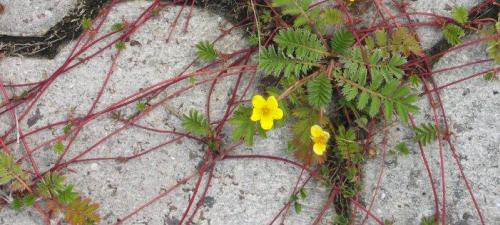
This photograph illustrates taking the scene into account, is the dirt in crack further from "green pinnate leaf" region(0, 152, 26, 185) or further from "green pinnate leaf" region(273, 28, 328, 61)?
"green pinnate leaf" region(273, 28, 328, 61)

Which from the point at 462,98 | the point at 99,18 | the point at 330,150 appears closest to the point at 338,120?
the point at 330,150

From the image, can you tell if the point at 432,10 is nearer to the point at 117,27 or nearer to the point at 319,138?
the point at 319,138

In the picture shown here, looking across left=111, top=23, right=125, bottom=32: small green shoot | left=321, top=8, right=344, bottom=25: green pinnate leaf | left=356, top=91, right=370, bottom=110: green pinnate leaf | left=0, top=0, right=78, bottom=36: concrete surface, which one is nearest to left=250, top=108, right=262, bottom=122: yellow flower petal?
left=356, top=91, right=370, bottom=110: green pinnate leaf

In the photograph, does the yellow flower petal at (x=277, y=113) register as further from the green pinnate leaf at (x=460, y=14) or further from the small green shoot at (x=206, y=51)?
the green pinnate leaf at (x=460, y=14)

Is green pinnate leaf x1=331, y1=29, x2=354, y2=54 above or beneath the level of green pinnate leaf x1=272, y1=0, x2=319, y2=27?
beneath

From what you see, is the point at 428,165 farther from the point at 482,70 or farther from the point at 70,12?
the point at 70,12

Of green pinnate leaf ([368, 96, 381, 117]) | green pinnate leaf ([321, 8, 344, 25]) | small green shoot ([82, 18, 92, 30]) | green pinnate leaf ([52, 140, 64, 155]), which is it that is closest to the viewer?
green pinnate leaf ([368, 96, 381, 117])

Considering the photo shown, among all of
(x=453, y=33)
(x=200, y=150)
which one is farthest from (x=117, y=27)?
(x=453, y=33)
